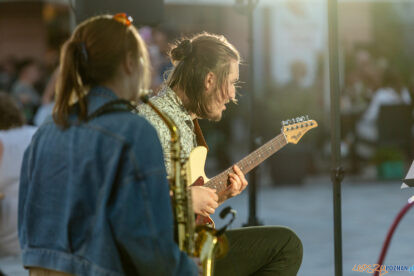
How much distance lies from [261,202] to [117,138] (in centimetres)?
615

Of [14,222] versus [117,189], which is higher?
[117,189]

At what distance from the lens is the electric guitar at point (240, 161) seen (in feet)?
10.1

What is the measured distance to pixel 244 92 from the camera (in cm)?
1139

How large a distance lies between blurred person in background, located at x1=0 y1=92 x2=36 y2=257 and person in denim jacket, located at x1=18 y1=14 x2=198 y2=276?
319 centimetres

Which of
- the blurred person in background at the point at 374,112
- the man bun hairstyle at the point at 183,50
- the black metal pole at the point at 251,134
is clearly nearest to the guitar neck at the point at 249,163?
the man bun hairstyle at the point at 183,50

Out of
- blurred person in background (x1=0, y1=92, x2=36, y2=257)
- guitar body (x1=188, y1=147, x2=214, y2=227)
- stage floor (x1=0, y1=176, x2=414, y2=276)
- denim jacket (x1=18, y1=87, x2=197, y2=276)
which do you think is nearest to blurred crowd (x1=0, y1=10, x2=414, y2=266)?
stage floor (x1=0, y1=176, x2=414, y2=276)

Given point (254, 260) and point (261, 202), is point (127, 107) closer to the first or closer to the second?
point (254, 260)

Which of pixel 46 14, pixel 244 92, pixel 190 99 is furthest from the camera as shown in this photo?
pixel 46 14

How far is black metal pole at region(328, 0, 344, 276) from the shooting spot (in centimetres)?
337

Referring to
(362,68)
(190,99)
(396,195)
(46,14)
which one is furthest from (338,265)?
(46,14)

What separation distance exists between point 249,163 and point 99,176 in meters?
1.47

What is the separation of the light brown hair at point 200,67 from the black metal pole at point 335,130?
53 cm

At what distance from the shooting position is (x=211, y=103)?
3.19 meters

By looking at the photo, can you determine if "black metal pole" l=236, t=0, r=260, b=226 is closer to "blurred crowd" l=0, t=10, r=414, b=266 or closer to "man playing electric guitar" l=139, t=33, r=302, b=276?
"man playing electric guitar" l=139, t=33, r=302, b=276
